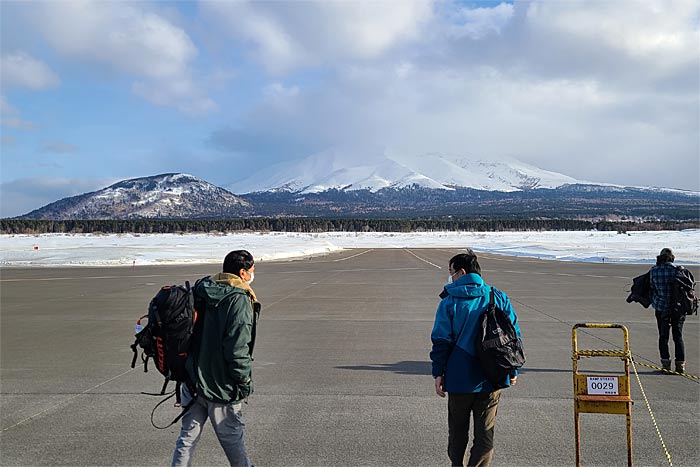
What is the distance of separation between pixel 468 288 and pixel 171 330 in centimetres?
203

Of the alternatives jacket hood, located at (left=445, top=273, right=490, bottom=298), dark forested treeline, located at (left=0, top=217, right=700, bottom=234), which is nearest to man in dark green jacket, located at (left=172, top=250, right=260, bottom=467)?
jacket hood, located at (left=445, top=273, right=490, bottom=298)

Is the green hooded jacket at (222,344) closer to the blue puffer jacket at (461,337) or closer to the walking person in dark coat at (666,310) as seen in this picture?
the blue puffer jacket at (461,337)

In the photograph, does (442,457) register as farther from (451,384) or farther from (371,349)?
(371,349)

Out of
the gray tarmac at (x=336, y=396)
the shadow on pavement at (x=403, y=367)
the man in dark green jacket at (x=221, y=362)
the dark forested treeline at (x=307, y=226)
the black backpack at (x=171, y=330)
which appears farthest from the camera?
the dark forested treeline at (x=307, y=226)

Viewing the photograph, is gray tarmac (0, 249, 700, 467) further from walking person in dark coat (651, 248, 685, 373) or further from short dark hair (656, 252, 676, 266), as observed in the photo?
short dark hair (656, 252, 676, 266)

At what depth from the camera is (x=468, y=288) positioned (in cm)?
438

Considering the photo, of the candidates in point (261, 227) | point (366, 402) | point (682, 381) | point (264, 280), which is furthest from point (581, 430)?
point (261, 227)

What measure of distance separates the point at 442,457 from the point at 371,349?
4.64 metres

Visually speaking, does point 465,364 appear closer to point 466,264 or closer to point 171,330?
point 466,264

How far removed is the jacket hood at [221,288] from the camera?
4168 mm

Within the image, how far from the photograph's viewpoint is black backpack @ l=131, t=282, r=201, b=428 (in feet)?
13.2

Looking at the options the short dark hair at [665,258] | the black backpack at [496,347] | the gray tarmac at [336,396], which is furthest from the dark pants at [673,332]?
the black backpack at [496,347]

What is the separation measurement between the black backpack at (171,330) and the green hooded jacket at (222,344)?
2.9 inches

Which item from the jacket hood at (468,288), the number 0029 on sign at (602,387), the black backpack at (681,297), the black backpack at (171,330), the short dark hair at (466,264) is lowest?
the number 0029 on sign at (602,387)
